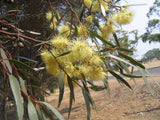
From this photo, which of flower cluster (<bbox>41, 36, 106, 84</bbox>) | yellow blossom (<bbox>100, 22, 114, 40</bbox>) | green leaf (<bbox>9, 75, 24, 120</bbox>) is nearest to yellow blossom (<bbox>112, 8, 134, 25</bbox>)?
yellow blossom (<bbox>100, 22, 114, 40</bbox>)

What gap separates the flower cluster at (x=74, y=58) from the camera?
0.55 m

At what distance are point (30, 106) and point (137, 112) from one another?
8.84 ft

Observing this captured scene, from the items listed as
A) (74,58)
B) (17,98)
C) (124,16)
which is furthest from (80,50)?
(124,16)

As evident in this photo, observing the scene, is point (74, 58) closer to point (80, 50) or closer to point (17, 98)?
point (80, 50)

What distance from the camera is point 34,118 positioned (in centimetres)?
62

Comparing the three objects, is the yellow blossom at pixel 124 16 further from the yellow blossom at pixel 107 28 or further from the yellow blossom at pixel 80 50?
the yellow blossom at pixel 80 50

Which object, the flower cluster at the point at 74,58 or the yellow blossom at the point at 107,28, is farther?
the yellow blossom at the point at 107,28

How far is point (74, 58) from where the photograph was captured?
1.89 feet

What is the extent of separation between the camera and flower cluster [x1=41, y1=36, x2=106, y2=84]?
0.55 meters

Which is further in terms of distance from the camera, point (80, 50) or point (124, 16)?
point (124, 16)

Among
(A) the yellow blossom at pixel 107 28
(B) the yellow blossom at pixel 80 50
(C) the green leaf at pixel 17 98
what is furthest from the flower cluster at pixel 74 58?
(A) the yellow blossom at pixel 107 28

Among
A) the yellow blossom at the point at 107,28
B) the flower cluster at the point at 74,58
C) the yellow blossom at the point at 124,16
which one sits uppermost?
the yellow blossom at the point at 124,16

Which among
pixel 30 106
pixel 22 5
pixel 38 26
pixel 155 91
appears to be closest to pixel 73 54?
pixel 30 106

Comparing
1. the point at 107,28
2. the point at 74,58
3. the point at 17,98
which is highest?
the point at 107,28
